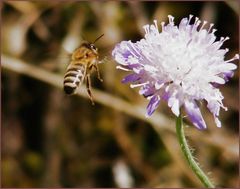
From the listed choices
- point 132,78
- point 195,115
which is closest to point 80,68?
point 132,78

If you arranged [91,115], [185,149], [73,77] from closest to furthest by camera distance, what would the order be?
[185,149]
[73,77]
[91,115]

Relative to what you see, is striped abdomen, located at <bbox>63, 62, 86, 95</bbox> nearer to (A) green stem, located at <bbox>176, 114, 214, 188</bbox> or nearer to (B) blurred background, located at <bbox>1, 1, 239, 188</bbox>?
(A) green stem, located at <bbox>176, 114, 214, 188</bbox>

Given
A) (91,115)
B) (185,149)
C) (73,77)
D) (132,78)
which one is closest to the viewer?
(185,149)

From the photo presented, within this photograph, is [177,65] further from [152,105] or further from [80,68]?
[80,68]

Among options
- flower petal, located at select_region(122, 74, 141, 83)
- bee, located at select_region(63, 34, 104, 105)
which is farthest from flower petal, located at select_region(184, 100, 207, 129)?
bee, located at select_region(63, 34, 104, 105)

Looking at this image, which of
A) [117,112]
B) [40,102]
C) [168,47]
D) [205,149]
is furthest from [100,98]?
[168,47]

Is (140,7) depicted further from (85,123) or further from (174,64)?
(174,64)

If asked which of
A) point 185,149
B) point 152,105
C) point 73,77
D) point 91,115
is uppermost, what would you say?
point 91,115

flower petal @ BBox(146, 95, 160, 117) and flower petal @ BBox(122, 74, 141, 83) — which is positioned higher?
flower petal @ BBox(122, 74, 141, 83)
